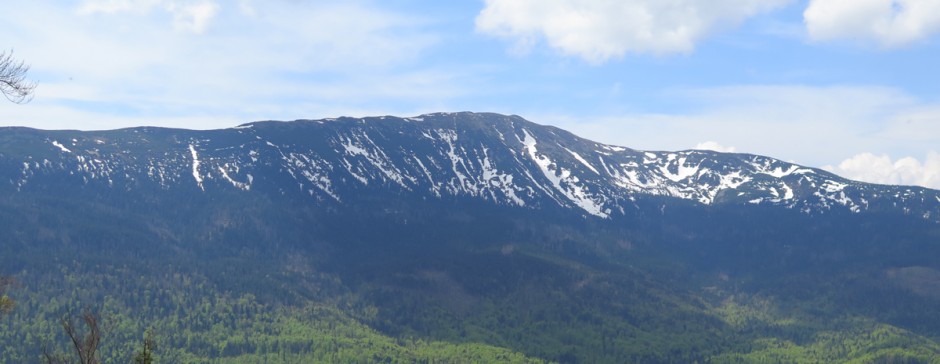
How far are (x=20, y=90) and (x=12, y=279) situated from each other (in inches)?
351

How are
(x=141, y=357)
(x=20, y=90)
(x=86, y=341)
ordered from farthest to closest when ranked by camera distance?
(x=141, y=357)
(x=86, y=341)
(x=20, y=90)

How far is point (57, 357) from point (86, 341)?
5.92ft

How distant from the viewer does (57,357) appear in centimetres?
3438

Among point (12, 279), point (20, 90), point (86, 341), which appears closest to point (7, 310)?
point (12, 279)

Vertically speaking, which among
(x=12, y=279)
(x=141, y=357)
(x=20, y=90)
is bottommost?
(x=141, y=357)

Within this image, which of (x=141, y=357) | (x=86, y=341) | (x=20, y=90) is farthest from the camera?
(x=141, y=357)

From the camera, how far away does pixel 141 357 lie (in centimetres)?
3609

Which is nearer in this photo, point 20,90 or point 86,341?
point 20,90

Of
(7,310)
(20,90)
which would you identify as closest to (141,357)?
(7,310)

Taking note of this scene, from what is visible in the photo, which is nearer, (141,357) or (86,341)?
(86,341)

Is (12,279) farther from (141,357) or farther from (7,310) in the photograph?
(141,357)

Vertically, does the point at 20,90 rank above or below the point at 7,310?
above

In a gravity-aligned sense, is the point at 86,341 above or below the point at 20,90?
below

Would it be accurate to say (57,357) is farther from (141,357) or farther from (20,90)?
(20,90)
